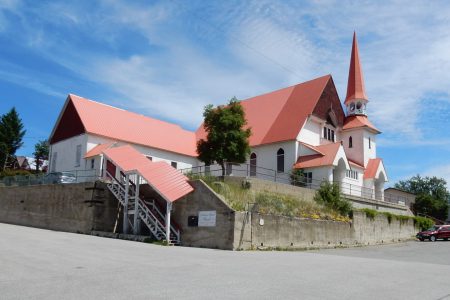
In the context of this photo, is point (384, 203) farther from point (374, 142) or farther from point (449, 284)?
point (449, 284)

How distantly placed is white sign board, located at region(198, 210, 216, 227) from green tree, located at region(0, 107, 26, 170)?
54895 mm

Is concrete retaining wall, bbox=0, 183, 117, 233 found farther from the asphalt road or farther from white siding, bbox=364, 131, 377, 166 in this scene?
white siding, bbox=364, 131, 377, 166

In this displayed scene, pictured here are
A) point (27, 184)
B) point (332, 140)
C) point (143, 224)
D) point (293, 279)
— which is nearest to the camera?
point (293, 279)

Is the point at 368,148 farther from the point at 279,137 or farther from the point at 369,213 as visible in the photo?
the point at 369,213

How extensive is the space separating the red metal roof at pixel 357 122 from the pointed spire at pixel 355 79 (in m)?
2.42

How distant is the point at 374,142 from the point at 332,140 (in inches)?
230

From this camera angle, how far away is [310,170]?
37.4 m

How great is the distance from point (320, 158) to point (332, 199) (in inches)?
268

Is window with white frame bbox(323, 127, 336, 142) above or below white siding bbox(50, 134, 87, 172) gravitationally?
above

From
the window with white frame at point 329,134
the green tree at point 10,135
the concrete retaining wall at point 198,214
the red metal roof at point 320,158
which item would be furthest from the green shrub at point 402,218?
the green tree at point 10,135

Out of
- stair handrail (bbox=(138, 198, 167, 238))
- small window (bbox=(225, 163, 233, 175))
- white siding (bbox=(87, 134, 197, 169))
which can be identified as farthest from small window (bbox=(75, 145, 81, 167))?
stair handrail (bbox=(138, 198, 167, 238))

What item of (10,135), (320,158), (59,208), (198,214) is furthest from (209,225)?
(10,135)

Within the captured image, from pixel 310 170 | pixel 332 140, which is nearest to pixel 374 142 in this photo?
pixel 332 140

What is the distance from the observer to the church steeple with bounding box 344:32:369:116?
48469 mm
